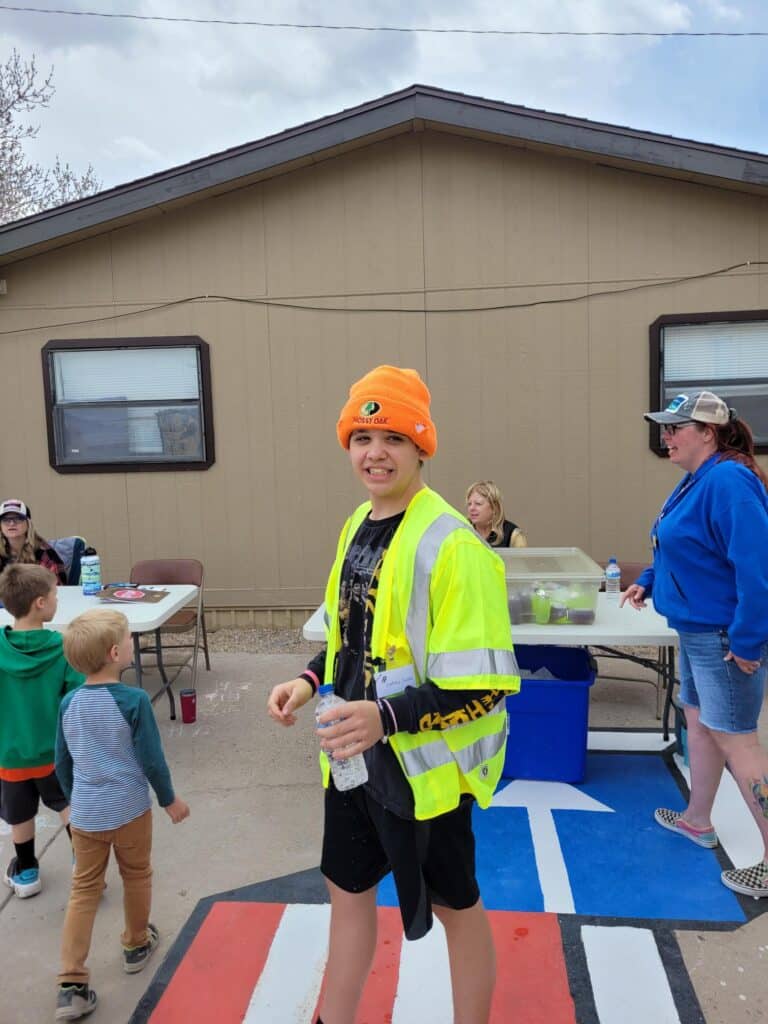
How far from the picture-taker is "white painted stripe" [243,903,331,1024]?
2221 millimetres

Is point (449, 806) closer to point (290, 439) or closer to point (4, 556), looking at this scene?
point (4, 556)

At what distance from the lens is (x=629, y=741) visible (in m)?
4.18

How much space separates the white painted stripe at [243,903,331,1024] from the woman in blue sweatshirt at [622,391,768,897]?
1525mm

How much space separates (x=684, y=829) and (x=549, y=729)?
2.37 feet

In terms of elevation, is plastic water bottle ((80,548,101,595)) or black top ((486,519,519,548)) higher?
black top ((486,519,519,548))

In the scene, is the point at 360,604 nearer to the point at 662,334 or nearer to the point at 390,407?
the point at 390,407

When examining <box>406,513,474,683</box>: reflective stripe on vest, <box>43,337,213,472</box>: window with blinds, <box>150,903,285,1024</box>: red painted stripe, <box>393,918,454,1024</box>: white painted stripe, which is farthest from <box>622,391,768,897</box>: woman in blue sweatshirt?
<box>43,337,213,472</box>: window with blinds

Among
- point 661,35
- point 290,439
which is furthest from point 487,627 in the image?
point 661,35

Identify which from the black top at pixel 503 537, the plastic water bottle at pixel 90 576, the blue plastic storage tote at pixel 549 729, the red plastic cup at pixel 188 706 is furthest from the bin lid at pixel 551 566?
the plastic water bottle at pixel 90 576

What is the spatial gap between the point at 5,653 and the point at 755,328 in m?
5.89

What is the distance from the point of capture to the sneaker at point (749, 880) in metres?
2.71

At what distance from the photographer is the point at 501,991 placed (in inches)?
89.0

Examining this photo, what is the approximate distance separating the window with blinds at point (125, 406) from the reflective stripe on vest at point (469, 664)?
538 centimetres

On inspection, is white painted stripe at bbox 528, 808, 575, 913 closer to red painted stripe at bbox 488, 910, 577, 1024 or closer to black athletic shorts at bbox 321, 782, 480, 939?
red painted stripe at bbox 488, 910, 577, 1024
